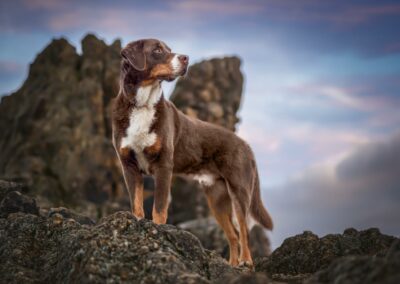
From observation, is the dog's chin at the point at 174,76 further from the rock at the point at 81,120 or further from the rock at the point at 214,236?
the rock at the point at 81,120

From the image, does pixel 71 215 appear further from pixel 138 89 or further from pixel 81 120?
pixel 81 120

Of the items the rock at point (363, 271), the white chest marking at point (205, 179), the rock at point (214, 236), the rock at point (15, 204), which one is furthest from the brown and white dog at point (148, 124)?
the rock at point (214, 236)

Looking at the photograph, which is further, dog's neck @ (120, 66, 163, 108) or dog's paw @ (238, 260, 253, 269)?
dog's paw @ (238, 260, 253, 269)

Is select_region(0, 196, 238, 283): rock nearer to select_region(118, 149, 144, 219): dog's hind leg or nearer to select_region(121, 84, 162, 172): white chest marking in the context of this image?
select_region(118, 149, 144, 219): dog's hind leg

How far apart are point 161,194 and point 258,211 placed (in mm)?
3176

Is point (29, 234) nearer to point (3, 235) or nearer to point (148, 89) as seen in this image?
point (3, 235)

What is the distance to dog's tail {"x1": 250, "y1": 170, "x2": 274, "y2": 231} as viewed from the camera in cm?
1111

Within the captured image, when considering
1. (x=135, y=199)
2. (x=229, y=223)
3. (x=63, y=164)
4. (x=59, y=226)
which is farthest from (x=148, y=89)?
(x=63, y=164)

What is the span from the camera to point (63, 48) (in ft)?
148

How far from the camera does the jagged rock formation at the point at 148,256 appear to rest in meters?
4.19

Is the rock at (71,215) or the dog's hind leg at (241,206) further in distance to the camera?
the dog's hind leg at (241,206)

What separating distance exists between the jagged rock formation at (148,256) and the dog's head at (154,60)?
2819mm

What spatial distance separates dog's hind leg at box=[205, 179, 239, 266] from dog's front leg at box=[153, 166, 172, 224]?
6.84ft

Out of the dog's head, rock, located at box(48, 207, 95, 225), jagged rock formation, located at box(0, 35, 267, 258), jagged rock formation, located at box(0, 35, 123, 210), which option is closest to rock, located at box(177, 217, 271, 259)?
jagged rock formation, located at box(0, 35, 267, 258)
